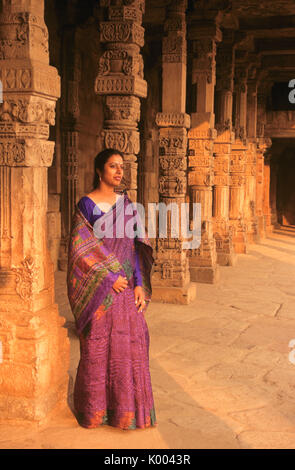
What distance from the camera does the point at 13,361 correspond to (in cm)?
413

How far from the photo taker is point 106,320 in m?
3.86

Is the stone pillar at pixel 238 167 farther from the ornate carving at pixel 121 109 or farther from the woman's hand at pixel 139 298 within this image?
the woman's hand at pixel 139 298

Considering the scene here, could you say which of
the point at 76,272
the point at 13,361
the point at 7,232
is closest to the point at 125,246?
the point at 76,272

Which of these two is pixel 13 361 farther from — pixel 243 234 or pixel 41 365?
pixel 243 234

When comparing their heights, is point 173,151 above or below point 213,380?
above

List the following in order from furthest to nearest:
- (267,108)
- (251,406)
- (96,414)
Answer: (267,108) < (251,406) < (96,414)

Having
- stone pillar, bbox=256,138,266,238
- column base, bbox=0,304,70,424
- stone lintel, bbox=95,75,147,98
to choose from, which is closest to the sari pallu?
column base, bbox=0,304,70,424

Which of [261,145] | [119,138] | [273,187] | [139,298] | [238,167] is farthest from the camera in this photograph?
[273,187]

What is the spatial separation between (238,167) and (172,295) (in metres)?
6.64

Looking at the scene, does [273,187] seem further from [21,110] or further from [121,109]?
[21,110]

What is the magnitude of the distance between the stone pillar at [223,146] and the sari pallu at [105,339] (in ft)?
26.6

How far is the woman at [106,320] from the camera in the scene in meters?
3.84

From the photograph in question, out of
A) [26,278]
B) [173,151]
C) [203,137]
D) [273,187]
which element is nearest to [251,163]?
[203,137]

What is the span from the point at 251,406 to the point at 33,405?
1.65 meters
